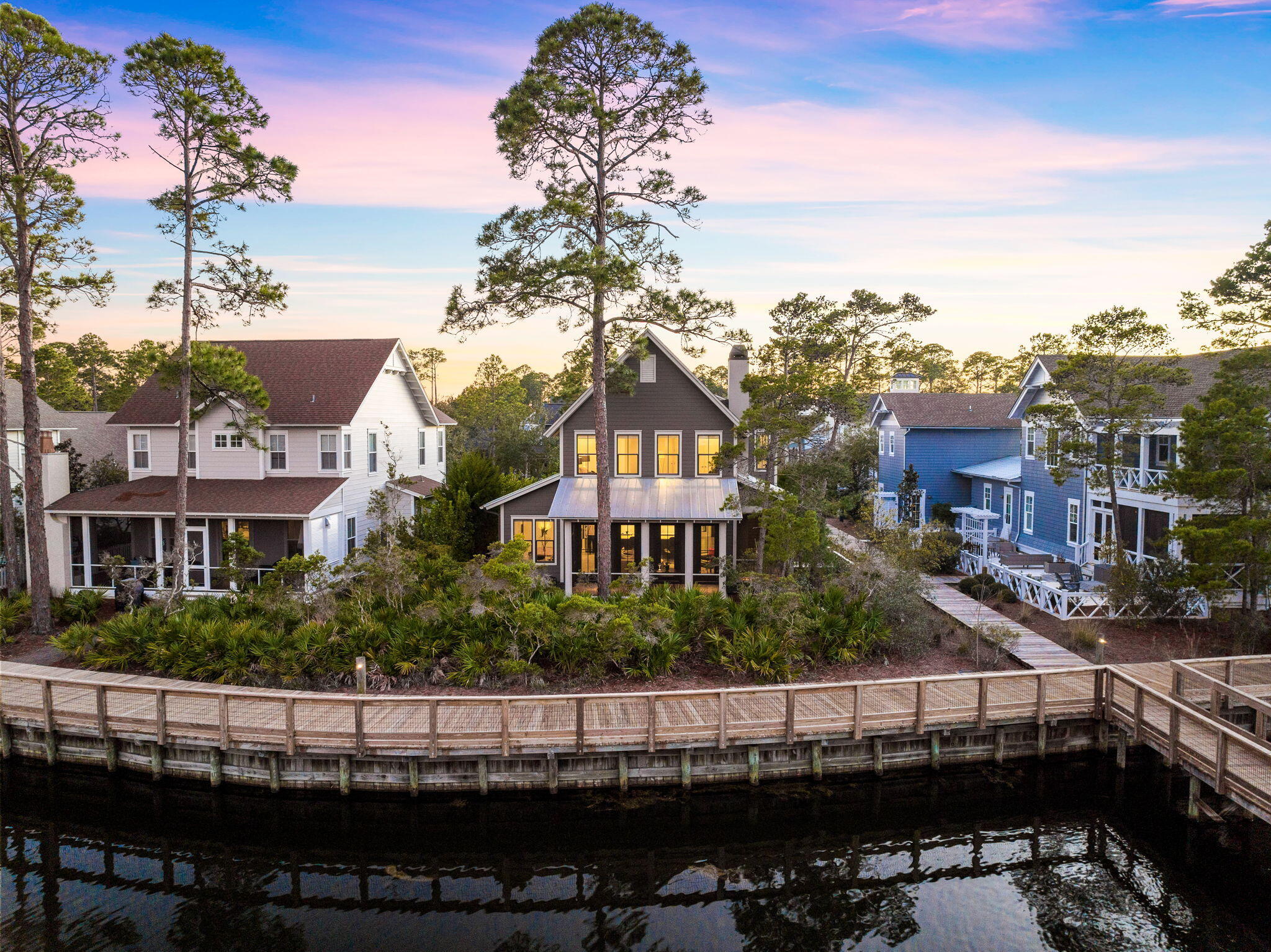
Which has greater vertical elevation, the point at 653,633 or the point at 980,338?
the point at 980,338

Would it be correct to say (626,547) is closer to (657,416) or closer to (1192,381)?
(657,416)

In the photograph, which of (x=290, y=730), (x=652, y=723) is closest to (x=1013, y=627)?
(x=652, y=723)

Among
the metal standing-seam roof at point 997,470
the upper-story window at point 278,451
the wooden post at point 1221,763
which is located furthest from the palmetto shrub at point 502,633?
the metal standing-seam roof at point 997,470

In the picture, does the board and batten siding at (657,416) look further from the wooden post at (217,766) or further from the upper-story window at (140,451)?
the upper-story window at (140,451)

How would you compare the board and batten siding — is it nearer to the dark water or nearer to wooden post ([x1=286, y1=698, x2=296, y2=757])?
the dark water

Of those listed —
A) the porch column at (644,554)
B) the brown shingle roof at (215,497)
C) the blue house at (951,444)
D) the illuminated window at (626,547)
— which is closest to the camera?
the porch column at (644,554)

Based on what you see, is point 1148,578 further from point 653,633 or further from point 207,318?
point 207,318

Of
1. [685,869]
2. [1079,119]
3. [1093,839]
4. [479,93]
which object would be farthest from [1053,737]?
[479,93]

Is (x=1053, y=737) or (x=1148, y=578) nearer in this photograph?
(x=1053, y=737)
